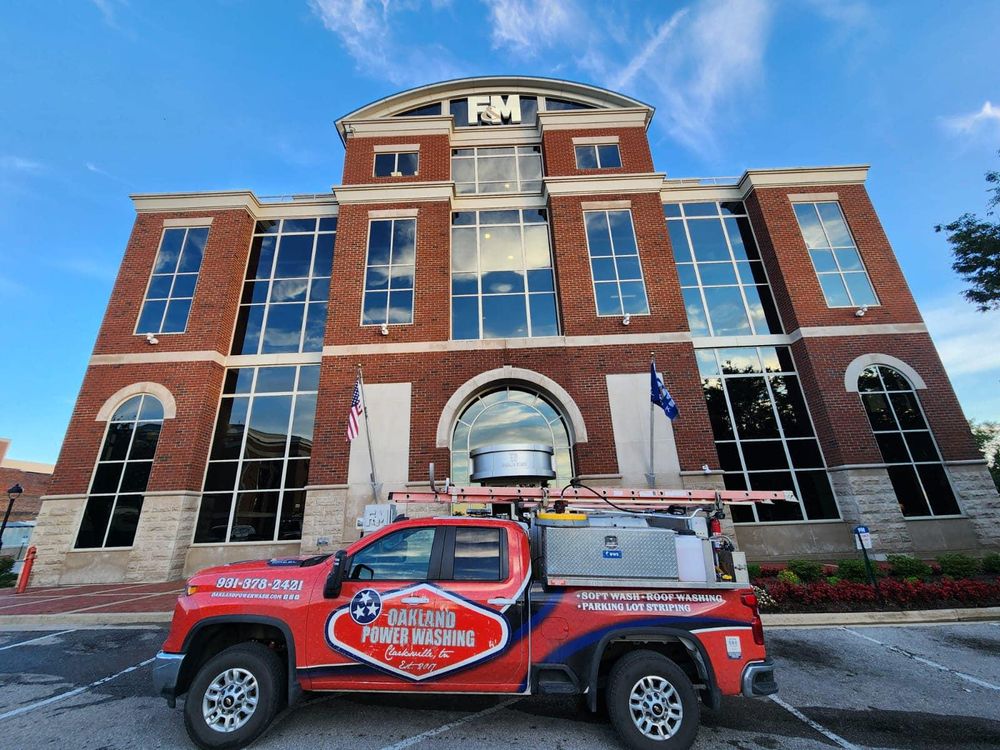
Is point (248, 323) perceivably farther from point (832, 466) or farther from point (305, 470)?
point (832, 466)

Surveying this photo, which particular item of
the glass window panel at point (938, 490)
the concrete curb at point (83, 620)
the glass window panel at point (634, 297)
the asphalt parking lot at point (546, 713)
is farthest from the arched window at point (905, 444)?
the concrete curb at point (83, 620)

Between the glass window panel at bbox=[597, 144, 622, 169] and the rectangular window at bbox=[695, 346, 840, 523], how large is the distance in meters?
7.80

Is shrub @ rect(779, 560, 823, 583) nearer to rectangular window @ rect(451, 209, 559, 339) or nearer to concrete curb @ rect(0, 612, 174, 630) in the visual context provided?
rectangular window @ rect(451, 209, 559, 339)

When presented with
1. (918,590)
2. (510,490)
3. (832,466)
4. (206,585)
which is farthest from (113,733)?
(832,466)

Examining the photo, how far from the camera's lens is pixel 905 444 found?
12586 mm

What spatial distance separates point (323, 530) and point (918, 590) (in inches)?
529

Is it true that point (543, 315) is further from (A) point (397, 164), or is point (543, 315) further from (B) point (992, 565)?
(B) point (992, 565)

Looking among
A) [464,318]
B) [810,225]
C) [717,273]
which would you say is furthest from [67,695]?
[810,225]

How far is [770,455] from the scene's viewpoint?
1312 centimetres

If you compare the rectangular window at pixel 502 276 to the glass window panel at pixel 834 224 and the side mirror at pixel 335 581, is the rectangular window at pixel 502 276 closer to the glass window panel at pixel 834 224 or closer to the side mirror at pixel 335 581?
the glass window panel at pixel 834 224

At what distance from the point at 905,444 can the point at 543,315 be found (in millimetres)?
11472

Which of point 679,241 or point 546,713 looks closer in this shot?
point 546,713

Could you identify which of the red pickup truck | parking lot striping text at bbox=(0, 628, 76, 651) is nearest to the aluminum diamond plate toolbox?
the red pickup truck

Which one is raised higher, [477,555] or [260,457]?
[260,457]
